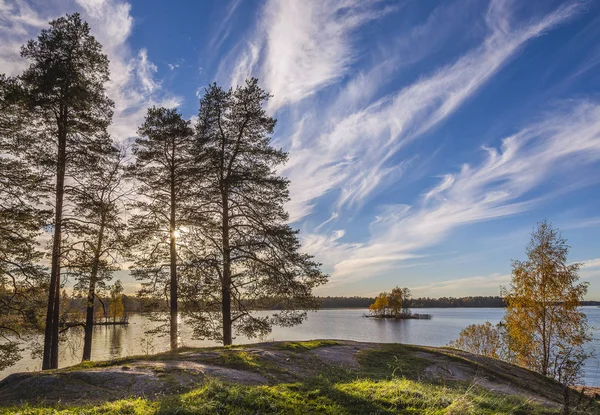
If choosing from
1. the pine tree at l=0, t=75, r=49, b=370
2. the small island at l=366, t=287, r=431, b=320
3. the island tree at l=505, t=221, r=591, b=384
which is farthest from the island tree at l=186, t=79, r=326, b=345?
the small island at l=366, t=287, r=431, b=320

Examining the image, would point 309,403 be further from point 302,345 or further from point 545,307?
point 545,307

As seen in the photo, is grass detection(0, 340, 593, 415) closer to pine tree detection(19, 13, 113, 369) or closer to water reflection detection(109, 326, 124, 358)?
pine tree detection(19, 13, 113, 369)

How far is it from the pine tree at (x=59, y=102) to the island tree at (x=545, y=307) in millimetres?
24299

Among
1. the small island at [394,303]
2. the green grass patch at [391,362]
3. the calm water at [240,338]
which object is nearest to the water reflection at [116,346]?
the calm water at [240,338]

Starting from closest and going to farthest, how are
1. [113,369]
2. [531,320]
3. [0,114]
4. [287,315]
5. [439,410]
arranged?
1. [439,410]
2. [113,369]
3. [0,114]
4. [287,315]
5. [531,320]

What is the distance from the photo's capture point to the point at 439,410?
5500 mm

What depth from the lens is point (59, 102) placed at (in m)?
13.5

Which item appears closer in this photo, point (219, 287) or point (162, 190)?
point (219, 287)

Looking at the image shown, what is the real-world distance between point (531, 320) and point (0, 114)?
91.8ft

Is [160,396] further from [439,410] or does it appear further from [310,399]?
[439,410]

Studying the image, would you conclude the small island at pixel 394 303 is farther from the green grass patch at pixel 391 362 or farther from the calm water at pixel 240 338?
the green grass patch at pixel 391 362

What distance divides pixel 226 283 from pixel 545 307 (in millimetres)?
18540

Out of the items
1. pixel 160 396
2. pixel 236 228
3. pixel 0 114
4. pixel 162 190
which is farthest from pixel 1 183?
pixel 160 396

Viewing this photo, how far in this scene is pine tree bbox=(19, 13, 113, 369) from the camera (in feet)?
43.6
